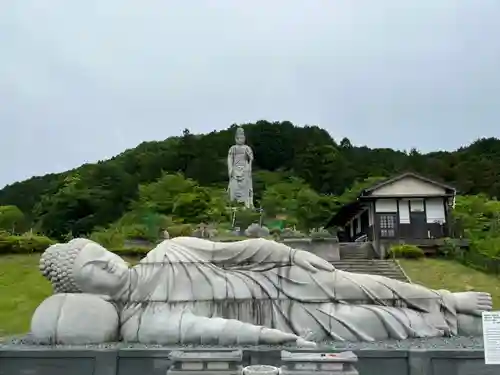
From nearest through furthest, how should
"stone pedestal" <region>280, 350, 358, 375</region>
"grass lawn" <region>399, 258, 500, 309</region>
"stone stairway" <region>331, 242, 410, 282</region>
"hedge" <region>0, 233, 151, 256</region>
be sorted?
"stone pedestal" <region>280, 350, 358, 375</region>
"stone stairway" <region>331, 242, 410, 282</region>
"grass lawn" <region>399, 258, 500, 309</region>
"hedge" <region>0, 233, 151, 256</region>

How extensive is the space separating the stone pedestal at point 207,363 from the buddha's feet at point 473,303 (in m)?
3.55

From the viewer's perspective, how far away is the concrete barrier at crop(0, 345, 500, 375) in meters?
4.59

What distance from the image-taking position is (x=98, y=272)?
5.89 meters

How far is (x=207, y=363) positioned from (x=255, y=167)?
4592 centimetres

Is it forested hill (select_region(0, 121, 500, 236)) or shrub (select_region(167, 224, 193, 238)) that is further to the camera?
forested hill (select_region(0, 121, 500, 236))

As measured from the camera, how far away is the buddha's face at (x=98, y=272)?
5.84 m

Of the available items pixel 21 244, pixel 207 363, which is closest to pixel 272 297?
pixel 207 363

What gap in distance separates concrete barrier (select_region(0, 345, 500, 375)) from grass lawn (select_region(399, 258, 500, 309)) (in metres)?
9.33

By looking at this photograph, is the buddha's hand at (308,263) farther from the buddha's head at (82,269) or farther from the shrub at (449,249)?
the shrub at (449,249)

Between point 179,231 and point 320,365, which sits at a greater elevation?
point 179,231

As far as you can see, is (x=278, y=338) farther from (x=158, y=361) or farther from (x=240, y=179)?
(x=240, y=179)

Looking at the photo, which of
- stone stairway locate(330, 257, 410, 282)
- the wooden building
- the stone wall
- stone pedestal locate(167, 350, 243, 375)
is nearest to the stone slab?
stone pedestal locate(167, 350, 243, 375)

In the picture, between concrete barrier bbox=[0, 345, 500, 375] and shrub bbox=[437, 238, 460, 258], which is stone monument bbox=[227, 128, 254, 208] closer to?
shrub bbox=[437, 238, 460, 258]

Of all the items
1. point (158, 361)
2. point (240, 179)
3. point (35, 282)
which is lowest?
point (158, 361)
